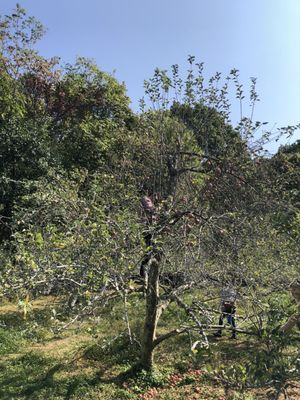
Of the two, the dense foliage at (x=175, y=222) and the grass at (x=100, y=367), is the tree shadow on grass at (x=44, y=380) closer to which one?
→ the grass at (x=100, y=367)

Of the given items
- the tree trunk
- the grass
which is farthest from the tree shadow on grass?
the tree trunk

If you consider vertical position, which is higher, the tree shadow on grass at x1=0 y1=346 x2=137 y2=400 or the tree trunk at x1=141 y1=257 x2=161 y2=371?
the tree trunk at x1=141 y1=257 x2=161 y2=371

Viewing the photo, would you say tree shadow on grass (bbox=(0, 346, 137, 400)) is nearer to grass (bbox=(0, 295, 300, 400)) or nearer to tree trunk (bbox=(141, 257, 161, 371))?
grass (bbox=(0, 295, 300, 400))

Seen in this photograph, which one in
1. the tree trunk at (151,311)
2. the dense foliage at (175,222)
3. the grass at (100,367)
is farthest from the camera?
the tree trunk at (151,311)

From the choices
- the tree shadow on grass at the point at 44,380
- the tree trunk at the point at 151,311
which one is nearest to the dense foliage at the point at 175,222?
the tree trunk at the point at 151,311

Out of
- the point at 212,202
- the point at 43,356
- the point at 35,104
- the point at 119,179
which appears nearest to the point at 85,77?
the point at 35,104

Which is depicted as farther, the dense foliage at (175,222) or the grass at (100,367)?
the grass at (100,367)

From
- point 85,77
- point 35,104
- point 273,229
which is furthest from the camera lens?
point 85,77

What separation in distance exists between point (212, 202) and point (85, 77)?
8.94m

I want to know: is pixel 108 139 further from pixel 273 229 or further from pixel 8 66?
pixel 273 229

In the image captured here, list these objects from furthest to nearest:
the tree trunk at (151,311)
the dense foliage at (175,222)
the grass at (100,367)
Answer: the tree trunk at (151,311) < the grass at (100,367) < the dense foliage at (175,222)

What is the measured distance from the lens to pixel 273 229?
580 cm

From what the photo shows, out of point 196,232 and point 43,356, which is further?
point 43,356

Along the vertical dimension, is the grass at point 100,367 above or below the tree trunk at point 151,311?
below
